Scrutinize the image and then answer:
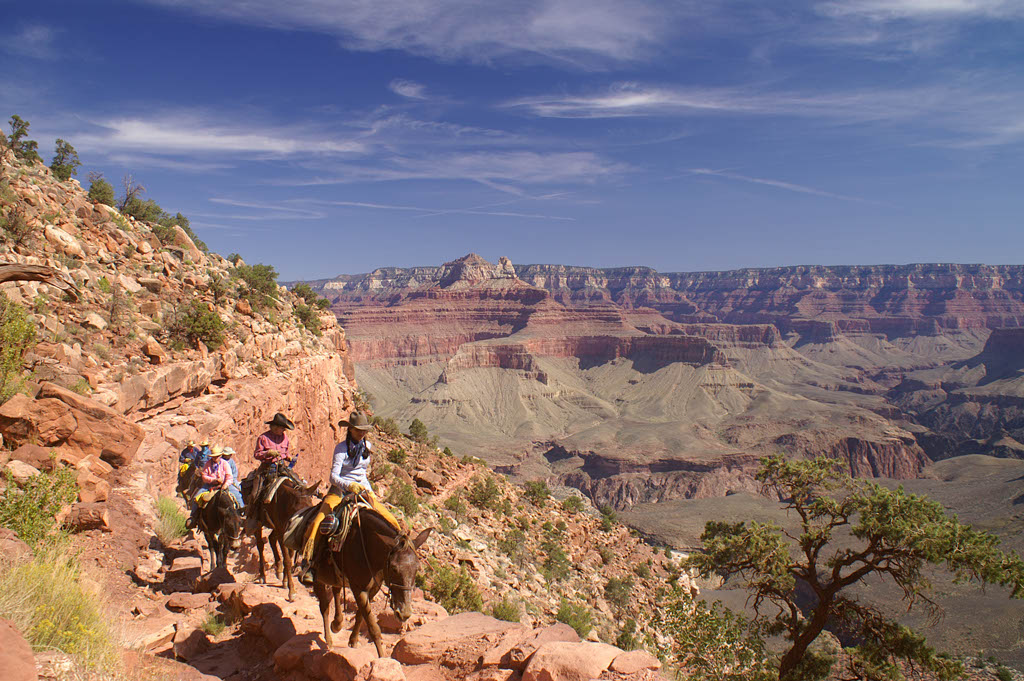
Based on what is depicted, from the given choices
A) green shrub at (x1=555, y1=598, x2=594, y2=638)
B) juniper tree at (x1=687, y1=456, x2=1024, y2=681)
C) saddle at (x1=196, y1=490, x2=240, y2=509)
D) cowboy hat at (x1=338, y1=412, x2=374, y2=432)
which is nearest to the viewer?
cowboy hat at (x1=338, y1=412, x2=374, y2=432)

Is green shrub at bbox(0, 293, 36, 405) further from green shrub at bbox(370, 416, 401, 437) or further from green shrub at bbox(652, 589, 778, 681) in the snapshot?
green shrub at bbox(370, 416, 401, 437)

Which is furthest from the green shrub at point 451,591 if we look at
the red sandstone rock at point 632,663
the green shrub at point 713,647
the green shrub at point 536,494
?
the green shrub at point 536,494

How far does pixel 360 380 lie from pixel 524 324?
6162cm

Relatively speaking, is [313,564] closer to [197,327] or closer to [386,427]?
[197,327]

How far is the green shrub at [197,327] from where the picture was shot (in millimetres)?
18391

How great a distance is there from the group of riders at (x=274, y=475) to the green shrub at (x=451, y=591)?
163 inches

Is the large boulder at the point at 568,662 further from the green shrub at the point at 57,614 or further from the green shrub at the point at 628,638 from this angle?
the green shrub at the point at 628,638

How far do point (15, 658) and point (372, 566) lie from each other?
4.31 metres

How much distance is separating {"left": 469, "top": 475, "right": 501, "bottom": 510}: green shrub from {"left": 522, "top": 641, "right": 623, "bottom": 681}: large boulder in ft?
74.6

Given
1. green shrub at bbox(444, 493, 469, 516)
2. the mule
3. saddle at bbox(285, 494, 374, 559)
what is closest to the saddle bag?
saddle at bbox(285, 494, 374, 559)

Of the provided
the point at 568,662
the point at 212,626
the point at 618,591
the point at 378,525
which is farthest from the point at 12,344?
the point at 618,591

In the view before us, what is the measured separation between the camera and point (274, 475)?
10.5m

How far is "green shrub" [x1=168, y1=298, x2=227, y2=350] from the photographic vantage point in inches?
724

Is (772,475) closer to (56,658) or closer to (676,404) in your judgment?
(56,658)
